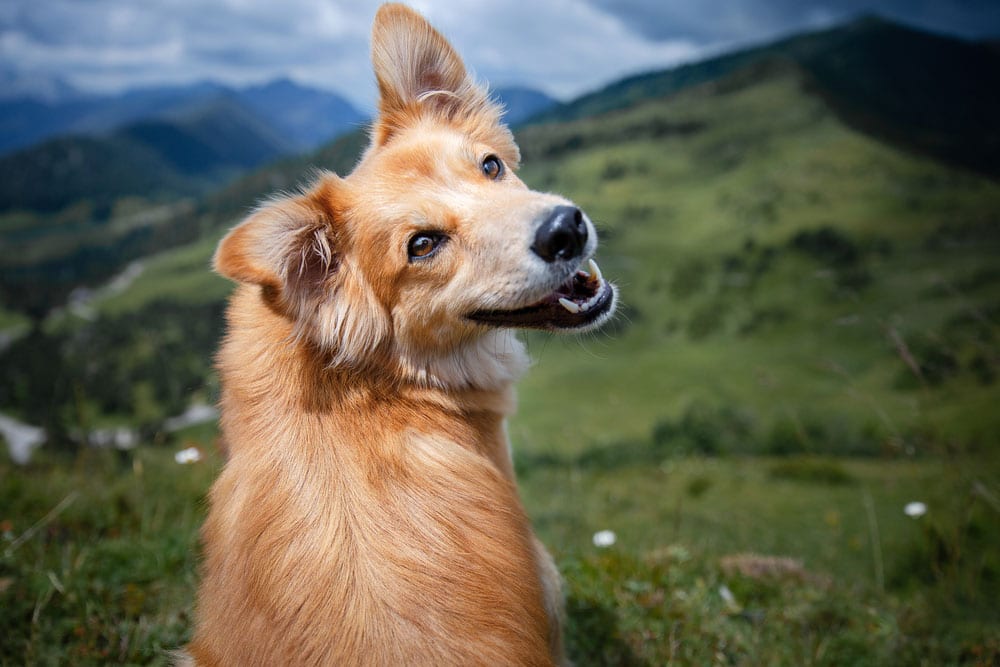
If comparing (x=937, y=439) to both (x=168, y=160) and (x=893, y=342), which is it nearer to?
(x=893, y=342)

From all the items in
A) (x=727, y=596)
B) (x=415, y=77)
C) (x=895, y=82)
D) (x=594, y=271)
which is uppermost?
(x=415, y=77)

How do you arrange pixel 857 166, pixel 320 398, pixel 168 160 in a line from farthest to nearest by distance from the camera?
pixel 168 160 < pixel 857 166 < pixel 320 398

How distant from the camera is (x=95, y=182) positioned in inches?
4542

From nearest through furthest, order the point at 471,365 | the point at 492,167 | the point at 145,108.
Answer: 1. the point at 471,365
2. the point at 492,167
3. the point at 145,108

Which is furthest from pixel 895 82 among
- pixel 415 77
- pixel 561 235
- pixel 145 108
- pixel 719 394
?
pixel 145 108

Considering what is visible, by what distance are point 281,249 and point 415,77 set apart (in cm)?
187

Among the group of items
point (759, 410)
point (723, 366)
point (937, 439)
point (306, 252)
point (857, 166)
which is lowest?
point (723, 366)

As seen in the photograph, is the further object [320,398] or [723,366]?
[723,366]

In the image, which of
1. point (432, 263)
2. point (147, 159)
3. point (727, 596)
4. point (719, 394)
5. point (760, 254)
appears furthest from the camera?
point (147, 159)

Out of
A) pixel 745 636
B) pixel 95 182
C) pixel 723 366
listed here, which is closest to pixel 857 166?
pixel 723 366

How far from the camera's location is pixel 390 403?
2906mm

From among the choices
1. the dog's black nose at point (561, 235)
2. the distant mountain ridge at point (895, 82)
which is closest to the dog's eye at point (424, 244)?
the dog's black nose at point (561, 235)

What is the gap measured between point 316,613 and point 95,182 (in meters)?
139

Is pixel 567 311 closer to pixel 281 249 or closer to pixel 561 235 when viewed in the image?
pixel 561 235
